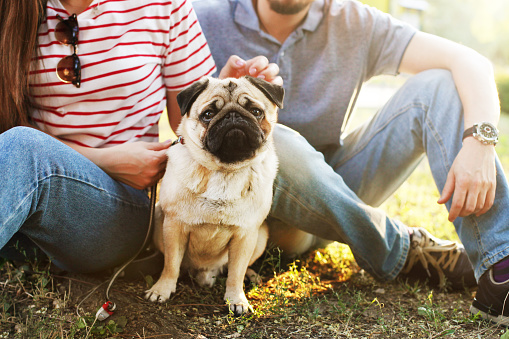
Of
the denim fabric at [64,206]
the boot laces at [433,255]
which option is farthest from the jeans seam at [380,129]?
the denim fabric at [64,206]

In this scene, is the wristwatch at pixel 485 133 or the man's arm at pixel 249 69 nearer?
the wristwatch at pixel 485 133

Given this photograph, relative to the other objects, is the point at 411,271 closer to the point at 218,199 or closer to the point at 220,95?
the point at 218,199

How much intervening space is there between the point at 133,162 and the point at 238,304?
73 centimetres

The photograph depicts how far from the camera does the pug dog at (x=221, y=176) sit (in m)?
1.73

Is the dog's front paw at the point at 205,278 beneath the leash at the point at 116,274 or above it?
beneath

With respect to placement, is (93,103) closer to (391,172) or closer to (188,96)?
(188,96)

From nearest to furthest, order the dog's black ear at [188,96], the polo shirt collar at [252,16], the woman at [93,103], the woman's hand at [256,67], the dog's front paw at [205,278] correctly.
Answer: the woman at [93,103] → the dog's black ear at [188,96] → the woman's hand at [256,67] → the dog's front paw at [205,278] → the polo shirt collar at [252,16]

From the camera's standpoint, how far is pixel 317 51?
2.37 m

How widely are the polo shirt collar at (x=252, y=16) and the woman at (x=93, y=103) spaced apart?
0.32 meters

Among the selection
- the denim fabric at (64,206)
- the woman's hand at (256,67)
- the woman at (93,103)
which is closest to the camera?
the denim fabric at (64,206)

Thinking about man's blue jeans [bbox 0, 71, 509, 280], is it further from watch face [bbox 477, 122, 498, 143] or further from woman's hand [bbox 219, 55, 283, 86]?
woman's hand [bbox 219, 55, 283, 86]

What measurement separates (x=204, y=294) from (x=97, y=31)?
1246mm

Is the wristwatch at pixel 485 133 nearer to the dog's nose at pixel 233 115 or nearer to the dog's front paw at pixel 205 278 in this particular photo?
the dog's nose at pixel 233 115

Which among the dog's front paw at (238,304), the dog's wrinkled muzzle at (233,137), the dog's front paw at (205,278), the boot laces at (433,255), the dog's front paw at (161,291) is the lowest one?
the dog's front paw at (205,278)
